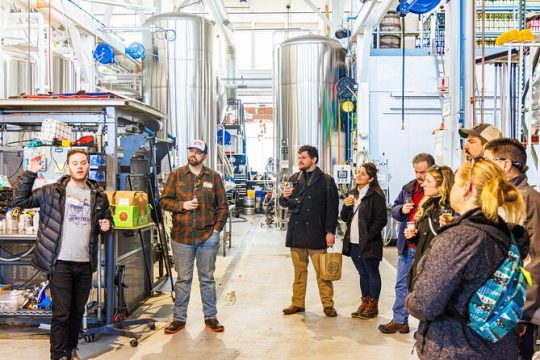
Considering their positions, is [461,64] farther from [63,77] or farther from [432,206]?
[63,77]

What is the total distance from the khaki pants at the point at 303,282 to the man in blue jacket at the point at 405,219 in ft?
2.11

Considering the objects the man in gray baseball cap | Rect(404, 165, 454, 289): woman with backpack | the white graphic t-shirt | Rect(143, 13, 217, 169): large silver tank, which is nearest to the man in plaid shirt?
the white graphic t-shirt

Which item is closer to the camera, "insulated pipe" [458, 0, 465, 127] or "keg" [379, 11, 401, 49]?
"insulated pipe" [458, 0, 465, 127]

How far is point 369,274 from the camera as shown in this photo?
15.5ft

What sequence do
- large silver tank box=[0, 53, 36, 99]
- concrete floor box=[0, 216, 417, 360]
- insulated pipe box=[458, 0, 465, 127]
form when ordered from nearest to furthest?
concrete floor box=[0, 216, 417, 360] < insulated pipe box=[458, 0, 465, 127] < large silver tank box=[0, 53, 36, 99]

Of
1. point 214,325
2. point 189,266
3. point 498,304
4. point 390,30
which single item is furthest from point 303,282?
point 390,30

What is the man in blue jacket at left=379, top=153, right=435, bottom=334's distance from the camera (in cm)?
411

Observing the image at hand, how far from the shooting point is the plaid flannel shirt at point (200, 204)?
4.46 meters

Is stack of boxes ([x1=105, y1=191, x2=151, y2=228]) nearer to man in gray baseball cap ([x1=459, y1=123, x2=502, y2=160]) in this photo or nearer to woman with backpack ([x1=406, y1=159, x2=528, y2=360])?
man in gray baseball cap ([x1=459, y1=123, x2=502, y2=160])

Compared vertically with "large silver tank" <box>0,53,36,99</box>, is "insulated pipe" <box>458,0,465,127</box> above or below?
below

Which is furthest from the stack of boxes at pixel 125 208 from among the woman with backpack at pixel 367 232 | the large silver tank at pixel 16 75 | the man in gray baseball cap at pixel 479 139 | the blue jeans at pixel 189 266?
the large silver tank at pixel 16 75

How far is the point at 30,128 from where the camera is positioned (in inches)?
205

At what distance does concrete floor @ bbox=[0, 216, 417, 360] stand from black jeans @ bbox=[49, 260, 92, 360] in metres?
0.38

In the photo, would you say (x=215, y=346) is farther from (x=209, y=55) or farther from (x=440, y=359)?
(x=209, y=55)
